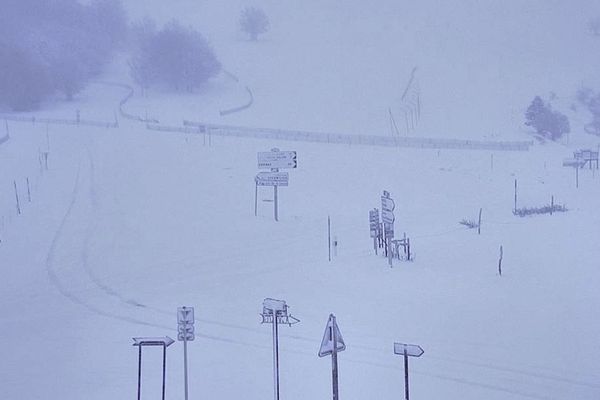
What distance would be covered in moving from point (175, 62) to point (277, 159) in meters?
21.3

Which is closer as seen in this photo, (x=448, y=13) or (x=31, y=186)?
(x=31, y=186)

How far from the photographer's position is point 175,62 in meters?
29.2

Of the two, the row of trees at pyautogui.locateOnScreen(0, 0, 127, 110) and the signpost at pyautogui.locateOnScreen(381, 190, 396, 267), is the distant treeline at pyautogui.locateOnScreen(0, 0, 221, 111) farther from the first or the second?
the signpost at pyautogui.locateOnScreen(381, 190, 396, 267)

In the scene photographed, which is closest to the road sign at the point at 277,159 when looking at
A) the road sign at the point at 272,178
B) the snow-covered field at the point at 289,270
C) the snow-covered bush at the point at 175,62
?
the road sign at the point at 272,178

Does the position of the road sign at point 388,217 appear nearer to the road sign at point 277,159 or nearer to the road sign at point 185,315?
the road sign at point 277,159

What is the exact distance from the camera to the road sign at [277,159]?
29.9ft

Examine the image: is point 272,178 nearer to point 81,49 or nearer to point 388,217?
point 388,217

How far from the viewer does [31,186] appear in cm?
1143

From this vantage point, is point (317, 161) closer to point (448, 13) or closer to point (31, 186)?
point (31, 186)

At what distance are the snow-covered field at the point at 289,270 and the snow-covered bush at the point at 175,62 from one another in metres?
9.23

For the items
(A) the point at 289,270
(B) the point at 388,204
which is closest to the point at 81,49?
(B) the point at 388,204

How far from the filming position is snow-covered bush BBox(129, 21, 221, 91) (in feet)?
95.3

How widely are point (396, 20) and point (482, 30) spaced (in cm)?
531

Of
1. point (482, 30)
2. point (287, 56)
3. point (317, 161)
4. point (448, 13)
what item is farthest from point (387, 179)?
point (448, 13)
